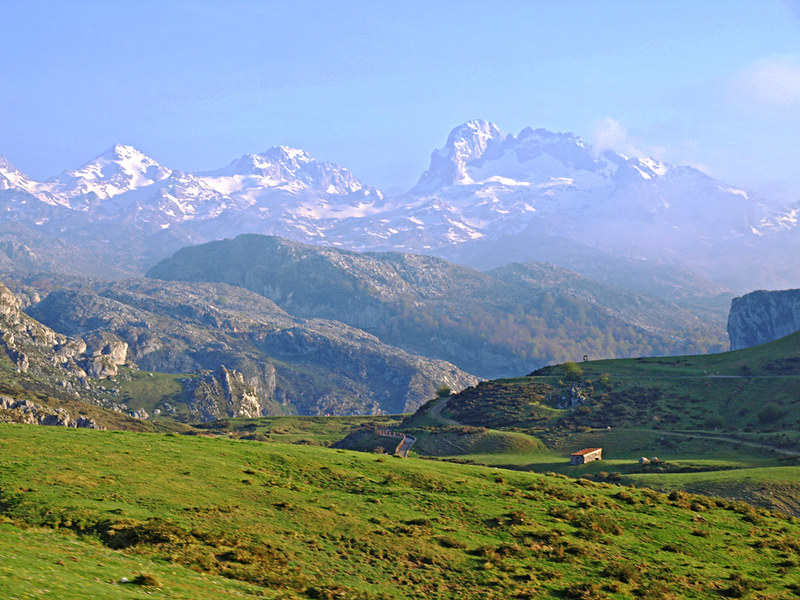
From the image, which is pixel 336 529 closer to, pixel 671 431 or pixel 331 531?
pixel 331 531

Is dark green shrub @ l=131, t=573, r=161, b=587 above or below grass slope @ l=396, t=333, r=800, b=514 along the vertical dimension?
above

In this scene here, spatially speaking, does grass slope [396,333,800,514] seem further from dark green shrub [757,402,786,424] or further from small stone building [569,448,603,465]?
small stone building [569,448,603,465]

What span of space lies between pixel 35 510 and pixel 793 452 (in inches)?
4862

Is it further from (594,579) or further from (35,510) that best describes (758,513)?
(35,510)

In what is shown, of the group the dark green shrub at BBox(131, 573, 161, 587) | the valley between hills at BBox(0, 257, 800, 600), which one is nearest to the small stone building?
the valley between hills at BBox(0, 257, 800, 600)

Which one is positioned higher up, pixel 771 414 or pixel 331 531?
pixel 331 531

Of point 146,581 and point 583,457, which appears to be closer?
point 146,581

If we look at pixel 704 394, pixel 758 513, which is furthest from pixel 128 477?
pixel 704 394

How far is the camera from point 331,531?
156ft

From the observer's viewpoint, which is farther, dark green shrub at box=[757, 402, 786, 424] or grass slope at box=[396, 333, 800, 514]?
dark green shrub at box=[757, 402, 786, 424]

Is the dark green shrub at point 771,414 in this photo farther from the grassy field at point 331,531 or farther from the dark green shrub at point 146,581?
the dark green shrub at point 146,581

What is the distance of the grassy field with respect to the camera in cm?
3831

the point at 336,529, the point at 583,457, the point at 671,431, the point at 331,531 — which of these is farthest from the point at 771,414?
the point at 331,531

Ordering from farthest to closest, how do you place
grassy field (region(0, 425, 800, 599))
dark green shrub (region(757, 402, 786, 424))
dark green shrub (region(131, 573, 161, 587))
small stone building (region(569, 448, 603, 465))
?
dark green shrub (region(757, 402, 786, 424)) < small stone building (region(569, 448, 603, 465)) < grassy field (region(0, 425, 800, 599)) < dark green shrub (region(131, 573, 161, 587))
